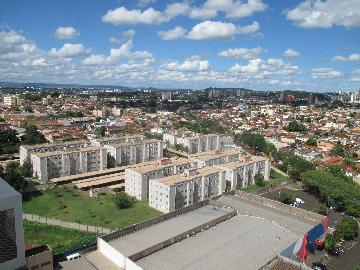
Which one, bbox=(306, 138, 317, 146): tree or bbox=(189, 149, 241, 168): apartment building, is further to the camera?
bbox=(306, 138, 317, 146): tree

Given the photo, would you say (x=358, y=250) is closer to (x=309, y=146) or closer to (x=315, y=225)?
(x=315, y=225)

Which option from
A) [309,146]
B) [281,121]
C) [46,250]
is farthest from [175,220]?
[281,121]

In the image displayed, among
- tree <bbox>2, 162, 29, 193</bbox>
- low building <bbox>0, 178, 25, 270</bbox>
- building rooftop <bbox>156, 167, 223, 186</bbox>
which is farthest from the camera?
tree <bbox>2, 162, 29, 193</bbox>

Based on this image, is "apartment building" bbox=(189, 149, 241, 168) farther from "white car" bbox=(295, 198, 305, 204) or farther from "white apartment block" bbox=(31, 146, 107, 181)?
"white apartment block" bbox=(31, 146, 107, 181)

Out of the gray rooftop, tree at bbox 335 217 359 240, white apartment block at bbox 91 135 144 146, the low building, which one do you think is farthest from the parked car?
white apartment block at bbox 91 135 144 146

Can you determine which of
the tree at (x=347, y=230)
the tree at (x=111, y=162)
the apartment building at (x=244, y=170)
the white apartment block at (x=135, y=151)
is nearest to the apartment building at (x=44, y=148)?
the white apartment block at (x=135, y=151)

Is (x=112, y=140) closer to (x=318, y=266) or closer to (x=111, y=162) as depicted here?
(x=111, y=162)

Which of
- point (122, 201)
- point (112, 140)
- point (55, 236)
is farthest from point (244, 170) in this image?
point (55, 236)
